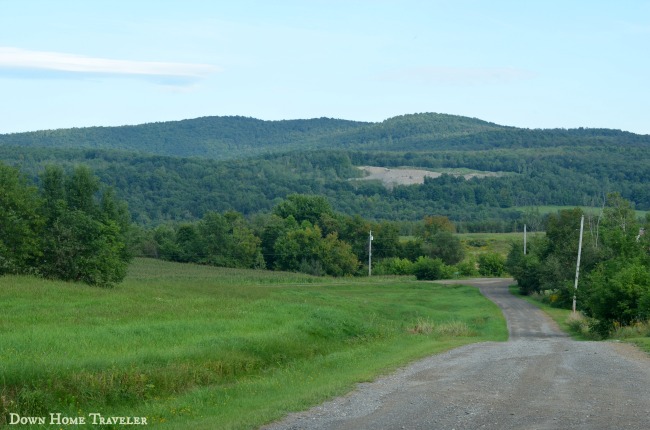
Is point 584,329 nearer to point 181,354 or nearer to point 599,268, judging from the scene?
point 599,268

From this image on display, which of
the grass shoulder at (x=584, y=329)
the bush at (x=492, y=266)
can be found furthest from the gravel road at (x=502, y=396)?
the bush at (x=492, y=266)

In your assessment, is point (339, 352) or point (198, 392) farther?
point (339, 352)

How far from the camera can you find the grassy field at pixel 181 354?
46.6ft

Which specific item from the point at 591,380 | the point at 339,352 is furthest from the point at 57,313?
the point at 591,380

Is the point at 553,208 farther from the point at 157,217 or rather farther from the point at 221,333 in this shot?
the point at 221,333

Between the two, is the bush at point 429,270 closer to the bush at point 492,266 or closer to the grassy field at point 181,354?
the bush at point 492,266

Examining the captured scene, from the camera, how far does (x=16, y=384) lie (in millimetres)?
14484

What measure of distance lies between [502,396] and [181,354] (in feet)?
24.8

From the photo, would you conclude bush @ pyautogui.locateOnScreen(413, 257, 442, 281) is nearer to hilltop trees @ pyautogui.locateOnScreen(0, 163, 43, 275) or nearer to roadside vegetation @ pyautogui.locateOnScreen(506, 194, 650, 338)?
roadside vegetation @ pyautogui.locateOnScreen(506, 194, 650, 338)

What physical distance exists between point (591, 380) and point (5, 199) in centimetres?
3845

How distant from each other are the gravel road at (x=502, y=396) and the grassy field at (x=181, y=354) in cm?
90

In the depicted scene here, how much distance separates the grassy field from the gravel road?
35.5 inches

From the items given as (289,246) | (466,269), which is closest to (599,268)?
(466,269)

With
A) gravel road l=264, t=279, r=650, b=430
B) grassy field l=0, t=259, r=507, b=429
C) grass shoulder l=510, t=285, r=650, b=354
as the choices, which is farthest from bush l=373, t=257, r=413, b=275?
gravel road l=264, t=279, r=650, b=430
